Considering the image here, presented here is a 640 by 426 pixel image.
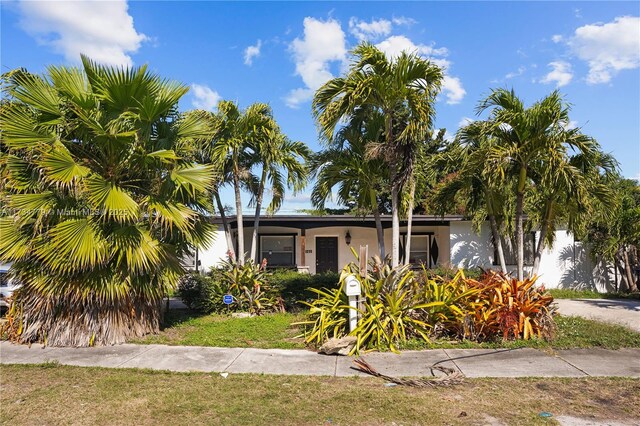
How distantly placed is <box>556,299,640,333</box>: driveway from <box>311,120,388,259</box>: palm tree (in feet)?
16.5

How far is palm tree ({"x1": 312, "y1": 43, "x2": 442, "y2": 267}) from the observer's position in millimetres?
8938

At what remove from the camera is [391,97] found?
29.9 feet

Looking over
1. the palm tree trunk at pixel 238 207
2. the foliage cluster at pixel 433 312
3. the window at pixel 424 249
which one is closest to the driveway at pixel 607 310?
the foliage cluster at pixel 433 312

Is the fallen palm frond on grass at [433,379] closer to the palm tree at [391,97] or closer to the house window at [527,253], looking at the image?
the palm tree at [391,97]

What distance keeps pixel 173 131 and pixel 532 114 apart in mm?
6976

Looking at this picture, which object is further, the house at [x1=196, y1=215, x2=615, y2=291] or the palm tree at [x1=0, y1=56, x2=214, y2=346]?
the house at [x1=196, y1=215, x2=615, y2=291]

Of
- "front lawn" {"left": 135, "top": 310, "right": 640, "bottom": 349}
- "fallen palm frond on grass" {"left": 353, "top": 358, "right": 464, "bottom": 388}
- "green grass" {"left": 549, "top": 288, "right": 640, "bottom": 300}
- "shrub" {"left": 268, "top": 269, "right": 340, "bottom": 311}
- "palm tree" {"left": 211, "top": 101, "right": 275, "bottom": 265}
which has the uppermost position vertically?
"palm tree" {"left": 211, "top": 101, "right": 275, "bottom": 265}

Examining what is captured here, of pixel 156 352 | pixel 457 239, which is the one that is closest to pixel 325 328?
pixel 156 352

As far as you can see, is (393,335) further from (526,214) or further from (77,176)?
(526,214)

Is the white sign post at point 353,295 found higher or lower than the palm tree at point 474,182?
lower

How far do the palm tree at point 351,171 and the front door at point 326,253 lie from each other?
29.5 ft

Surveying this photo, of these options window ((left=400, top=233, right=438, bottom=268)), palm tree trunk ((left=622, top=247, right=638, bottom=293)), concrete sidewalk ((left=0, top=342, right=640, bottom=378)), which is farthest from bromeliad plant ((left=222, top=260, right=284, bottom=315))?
palm tree trunk ((left=622, top=247, right=638, bottom=293))

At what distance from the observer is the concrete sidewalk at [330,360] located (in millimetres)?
6102

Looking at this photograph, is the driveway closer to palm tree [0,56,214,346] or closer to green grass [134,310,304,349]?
green grass [134,310,304,349]
